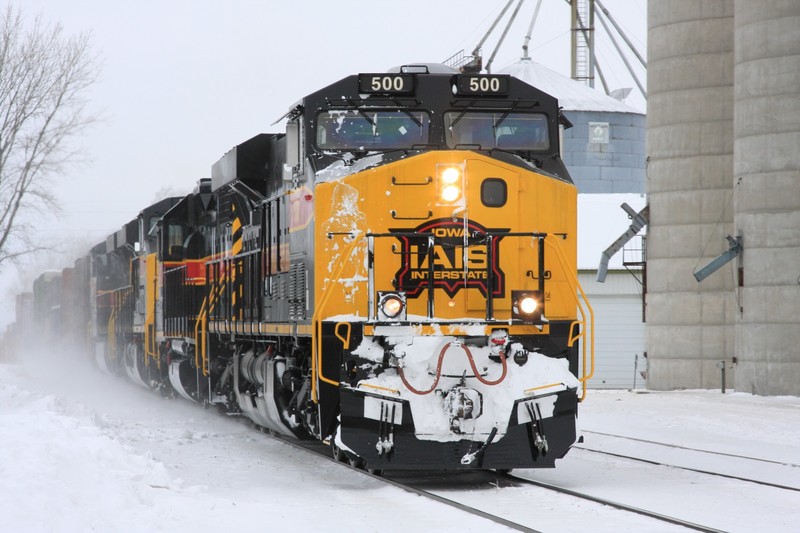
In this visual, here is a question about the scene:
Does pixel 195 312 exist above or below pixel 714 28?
below

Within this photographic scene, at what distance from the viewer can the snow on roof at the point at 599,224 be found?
1339 inches

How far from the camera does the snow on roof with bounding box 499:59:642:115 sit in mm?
42156

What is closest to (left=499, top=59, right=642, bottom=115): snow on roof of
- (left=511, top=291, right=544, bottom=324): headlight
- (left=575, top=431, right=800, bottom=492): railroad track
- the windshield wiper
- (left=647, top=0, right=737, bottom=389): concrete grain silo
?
(left=647, top=0, right=737, bottom=389): concrete grain silo

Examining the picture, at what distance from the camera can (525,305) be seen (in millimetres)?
9125

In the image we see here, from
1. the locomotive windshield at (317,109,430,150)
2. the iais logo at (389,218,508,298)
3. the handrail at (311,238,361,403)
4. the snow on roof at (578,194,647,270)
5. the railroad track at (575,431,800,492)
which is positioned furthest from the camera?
the snow on roof at (578,194,647,270)

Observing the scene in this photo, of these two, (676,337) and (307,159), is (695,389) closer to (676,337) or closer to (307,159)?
(676,337)

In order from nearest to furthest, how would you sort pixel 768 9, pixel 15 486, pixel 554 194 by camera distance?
pixel 15 486 → pixel 554 194 → pixel 768 9


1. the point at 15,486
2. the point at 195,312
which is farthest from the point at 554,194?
the point at 195,312

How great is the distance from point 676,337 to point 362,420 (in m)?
20.4

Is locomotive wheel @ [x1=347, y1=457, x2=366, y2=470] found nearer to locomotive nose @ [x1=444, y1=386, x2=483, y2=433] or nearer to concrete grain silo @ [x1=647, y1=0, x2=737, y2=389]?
locomotive nose @ [x1=444, y1=386, x2=483, y2=433]

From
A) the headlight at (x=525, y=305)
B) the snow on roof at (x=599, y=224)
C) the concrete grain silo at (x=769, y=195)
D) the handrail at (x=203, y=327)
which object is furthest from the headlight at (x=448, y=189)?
the snow on roof at (x=599, y=224)

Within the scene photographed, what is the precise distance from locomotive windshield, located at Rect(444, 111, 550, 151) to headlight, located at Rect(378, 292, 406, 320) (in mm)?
1666

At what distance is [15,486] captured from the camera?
6949 millimetres

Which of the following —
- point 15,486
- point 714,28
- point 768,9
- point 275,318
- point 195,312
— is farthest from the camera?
point 714,28
